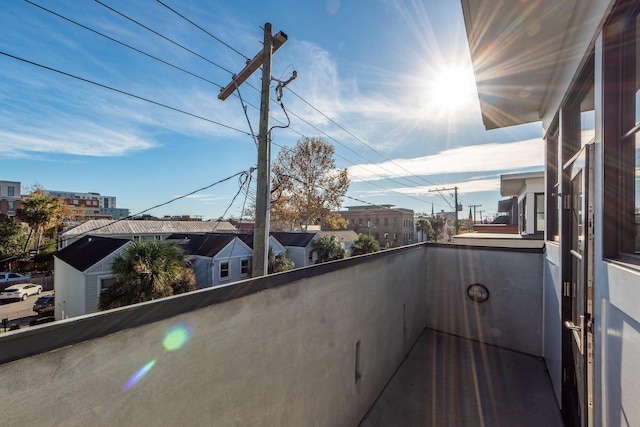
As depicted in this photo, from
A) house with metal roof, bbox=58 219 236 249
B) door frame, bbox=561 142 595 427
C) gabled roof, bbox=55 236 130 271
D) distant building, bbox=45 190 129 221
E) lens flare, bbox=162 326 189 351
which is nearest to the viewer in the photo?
lens flare, bbox=162 326 189 351

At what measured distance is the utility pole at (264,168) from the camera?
525 cm

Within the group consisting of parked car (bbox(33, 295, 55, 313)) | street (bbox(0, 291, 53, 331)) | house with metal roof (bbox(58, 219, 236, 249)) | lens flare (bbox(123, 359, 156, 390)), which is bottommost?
street (bbox(0, 291, 53, 331))

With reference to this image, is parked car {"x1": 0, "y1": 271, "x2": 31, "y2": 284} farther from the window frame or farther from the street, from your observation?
the window frame

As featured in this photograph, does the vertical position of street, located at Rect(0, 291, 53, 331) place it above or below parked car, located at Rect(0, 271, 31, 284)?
below

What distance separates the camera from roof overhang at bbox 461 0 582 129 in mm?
2391

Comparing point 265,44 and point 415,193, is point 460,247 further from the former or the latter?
point 415,193

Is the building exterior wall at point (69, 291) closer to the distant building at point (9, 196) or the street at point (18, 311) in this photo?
the street at point (18, 311)

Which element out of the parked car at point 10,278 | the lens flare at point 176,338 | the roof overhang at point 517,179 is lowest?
the parked car at point 10,278

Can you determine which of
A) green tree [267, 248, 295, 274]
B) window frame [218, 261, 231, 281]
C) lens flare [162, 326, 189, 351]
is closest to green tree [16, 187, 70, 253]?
window frame [218, 261, 231, 281]

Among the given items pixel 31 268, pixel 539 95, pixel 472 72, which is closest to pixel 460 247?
pixel 539 95

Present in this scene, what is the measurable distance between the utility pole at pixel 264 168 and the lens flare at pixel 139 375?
3.84m

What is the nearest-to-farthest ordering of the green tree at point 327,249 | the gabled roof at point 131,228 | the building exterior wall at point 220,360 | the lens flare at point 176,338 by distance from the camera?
→ the building exterior wall at point 220,360 < the lens flare at point 176,338 < the green tree at point 327,249 < the gabled roof at point 131,228

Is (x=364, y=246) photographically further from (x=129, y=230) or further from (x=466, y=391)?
(x=129, y=230)

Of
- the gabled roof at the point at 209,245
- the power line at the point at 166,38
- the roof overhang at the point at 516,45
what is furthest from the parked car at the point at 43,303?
the roof overhang at the point at 516,45
